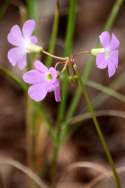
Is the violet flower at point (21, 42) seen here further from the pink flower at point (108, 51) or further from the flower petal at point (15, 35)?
the pink flower at point (108, 51)

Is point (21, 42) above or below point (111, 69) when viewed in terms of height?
above

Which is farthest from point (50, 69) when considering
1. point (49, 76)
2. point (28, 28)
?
point (28, 28)

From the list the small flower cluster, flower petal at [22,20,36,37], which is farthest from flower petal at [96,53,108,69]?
flower petal at [22,20,36,37]

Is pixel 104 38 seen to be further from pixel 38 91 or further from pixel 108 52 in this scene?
pixel 38 91

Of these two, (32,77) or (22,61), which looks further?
(22,61)

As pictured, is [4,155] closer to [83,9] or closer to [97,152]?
[97,152]

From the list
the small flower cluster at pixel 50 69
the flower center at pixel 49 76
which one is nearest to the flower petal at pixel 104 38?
the small flower cluster at pixel 50 69

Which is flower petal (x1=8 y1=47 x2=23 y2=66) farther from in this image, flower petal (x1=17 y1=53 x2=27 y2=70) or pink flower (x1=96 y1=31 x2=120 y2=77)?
pink flower (x1=96 y1=31 x2=120 y2=77)
